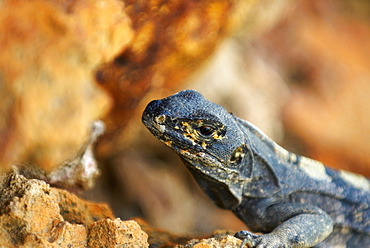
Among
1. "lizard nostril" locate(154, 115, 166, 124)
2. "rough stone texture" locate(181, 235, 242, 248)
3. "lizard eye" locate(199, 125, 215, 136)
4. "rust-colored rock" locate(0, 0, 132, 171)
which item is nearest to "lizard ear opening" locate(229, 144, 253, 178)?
"lizard eye" locate(199, 125, 215, 136)

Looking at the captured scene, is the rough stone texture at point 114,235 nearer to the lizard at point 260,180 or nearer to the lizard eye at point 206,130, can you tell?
the lizard at point 260,180

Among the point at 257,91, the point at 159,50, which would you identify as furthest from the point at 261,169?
the point at 257,91

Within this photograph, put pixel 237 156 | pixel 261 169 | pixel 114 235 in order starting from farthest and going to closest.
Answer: pixel 261 169 < pixel 237 156 < pixel 114 235

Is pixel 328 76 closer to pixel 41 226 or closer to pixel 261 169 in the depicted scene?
pixel 261 169

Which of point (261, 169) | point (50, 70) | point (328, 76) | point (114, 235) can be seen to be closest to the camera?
point (114, 235)

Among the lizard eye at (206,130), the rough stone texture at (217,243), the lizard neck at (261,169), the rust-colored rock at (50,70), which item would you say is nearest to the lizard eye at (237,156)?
the lizard neck at (261,169)

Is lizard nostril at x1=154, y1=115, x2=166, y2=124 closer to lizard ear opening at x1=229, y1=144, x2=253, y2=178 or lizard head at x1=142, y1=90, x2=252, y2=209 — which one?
lizard head at x1=142, y1=90, x2=252, y2=209

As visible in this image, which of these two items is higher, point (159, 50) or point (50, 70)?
point (159, 50)
